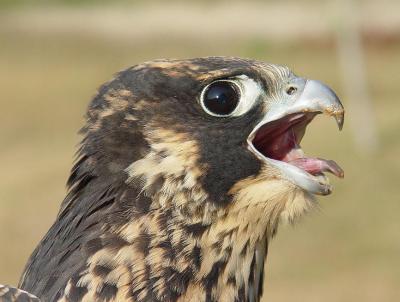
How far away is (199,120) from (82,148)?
0.44 metres

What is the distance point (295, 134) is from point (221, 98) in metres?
0.39

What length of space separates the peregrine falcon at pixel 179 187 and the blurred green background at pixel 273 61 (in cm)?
35

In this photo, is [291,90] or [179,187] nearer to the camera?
[179,187]

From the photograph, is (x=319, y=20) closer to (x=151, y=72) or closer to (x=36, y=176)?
(x=36, y=176)

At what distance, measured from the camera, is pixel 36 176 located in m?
20.8

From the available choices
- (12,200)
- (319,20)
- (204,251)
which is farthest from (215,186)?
(319,20)

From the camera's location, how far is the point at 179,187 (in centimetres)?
331

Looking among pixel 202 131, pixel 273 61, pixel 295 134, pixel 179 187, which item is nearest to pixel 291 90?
pixel 295 134

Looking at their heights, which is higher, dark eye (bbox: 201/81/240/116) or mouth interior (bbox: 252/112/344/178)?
dark eye (bbox: 201/81/240/116)

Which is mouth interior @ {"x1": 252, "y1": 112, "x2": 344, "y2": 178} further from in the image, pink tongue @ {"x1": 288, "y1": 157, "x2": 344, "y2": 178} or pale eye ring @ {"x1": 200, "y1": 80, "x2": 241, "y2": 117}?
pale eye ring @ {"x1": 200, "y1": 80, "x2": 241, "y2": 117}

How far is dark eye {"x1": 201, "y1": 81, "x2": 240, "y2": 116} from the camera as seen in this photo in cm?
337

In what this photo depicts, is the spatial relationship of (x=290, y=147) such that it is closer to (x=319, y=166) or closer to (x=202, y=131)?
(x=319, y=166)

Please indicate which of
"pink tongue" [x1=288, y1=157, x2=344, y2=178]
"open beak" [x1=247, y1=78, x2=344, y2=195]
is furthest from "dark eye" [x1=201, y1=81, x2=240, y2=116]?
"pink tongue" [x1=288, y1=157, x2=344, y2=178]

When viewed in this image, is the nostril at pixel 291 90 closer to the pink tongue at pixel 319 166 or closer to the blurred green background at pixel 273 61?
the pink tongue at pixel 319 166
